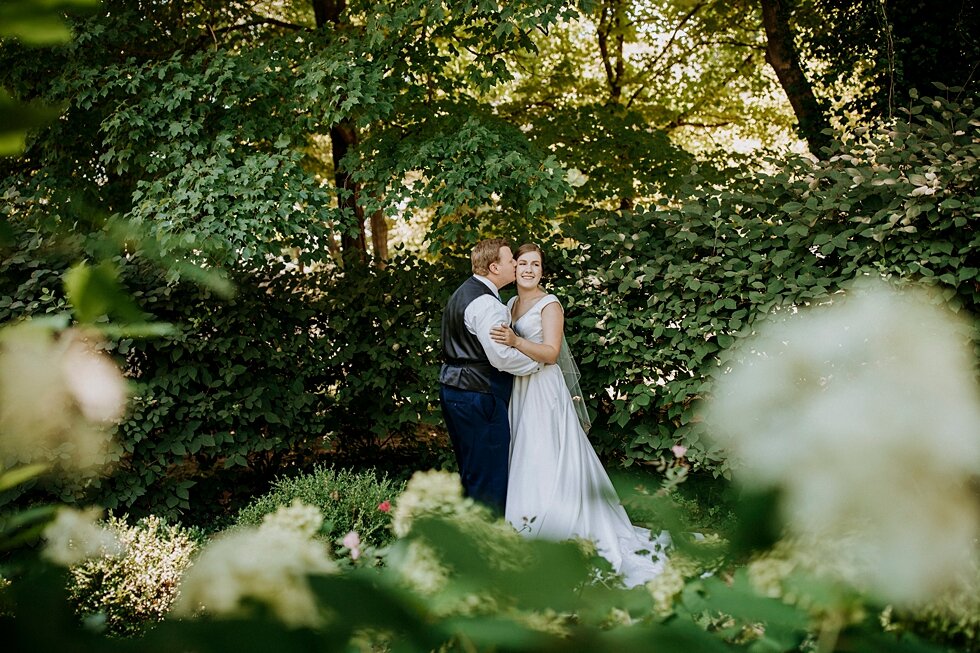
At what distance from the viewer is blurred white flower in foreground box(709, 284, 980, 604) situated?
0.56 meters

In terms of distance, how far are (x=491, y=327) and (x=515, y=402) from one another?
722 millimetres

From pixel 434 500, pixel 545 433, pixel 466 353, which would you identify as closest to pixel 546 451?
pixel 545 433

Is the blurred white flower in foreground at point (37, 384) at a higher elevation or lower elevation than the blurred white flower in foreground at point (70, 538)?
higher

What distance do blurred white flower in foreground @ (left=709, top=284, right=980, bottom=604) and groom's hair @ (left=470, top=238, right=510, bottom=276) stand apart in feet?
13.9

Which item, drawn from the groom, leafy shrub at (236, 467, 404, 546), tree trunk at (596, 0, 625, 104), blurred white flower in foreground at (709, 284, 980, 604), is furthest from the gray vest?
tree trunk at (596, 0, 625, 104)

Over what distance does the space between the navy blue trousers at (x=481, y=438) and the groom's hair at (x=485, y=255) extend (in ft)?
2.58

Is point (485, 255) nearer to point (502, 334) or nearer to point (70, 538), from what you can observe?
point (502, 334)

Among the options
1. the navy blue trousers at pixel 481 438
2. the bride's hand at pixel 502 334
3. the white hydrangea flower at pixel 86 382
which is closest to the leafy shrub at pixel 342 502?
the navy blue trousers at pixel 481 438

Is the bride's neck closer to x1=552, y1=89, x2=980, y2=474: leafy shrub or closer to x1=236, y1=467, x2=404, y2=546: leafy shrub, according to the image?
x1=552, y1=89, x2=980, y2=474: leafy shrub

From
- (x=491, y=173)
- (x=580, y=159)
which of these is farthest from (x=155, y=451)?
(x=580, y=159)

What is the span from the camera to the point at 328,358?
645cm

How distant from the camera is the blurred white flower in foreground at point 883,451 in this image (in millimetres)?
564

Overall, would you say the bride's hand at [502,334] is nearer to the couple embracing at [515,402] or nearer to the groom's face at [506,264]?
the couple embracing at [515,402]

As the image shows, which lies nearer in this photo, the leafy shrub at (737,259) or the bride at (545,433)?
the leafy shrub at (737,259)
